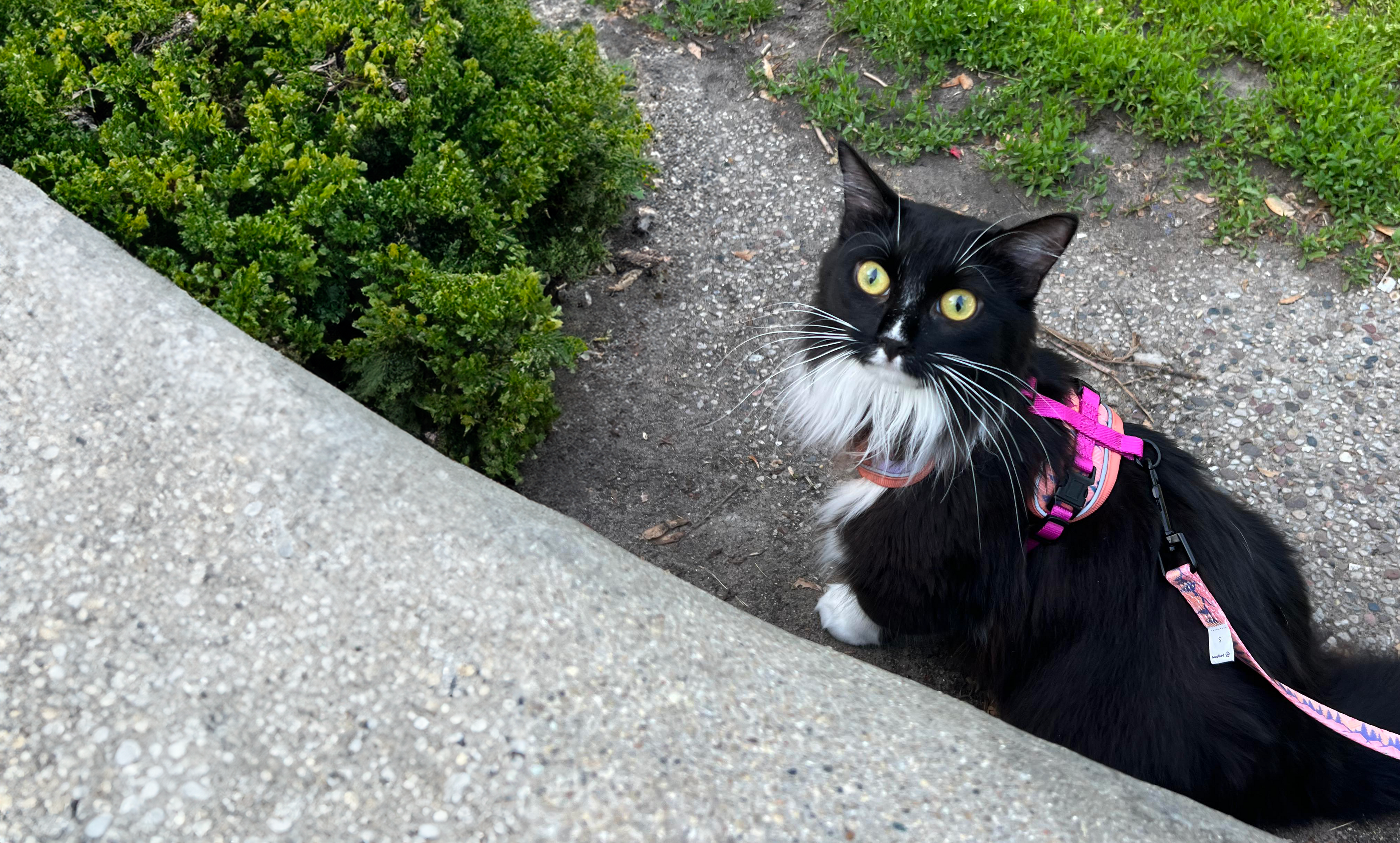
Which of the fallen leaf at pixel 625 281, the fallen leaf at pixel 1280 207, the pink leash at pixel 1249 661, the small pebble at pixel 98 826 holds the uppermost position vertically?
the fallen leaf at pixel 1280 207

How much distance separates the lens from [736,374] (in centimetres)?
399

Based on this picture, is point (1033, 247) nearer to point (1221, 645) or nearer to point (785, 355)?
point (1221, 645)

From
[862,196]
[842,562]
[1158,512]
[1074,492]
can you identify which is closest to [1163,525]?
[1158,512]

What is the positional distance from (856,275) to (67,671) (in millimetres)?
2055

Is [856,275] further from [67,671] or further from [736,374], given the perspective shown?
[67,671]

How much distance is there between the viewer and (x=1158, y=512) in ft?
8.07

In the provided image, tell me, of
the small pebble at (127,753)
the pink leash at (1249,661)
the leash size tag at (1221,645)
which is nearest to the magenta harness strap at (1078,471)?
the pink leash at (1249,661)

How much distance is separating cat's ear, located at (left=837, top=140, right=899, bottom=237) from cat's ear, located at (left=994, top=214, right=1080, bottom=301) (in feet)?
1.07

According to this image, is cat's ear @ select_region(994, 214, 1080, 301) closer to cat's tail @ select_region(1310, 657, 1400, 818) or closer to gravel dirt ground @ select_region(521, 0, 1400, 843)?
gravel dirt ground @ select_region(521, 0, 1400, 843)

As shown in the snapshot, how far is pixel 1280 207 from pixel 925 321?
2651 mm

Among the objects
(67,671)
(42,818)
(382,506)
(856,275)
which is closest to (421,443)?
(382,506)

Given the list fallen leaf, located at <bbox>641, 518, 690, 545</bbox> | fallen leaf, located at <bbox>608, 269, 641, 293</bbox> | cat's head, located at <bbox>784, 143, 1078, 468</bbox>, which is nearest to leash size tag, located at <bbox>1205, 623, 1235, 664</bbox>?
cat's head, located at <bbox>784, 143, 1078, 468</bbox>

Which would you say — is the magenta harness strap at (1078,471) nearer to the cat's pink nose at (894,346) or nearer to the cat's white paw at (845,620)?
the cat's pink nose at (894,346)

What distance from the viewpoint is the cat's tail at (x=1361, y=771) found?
2336 millimetres
